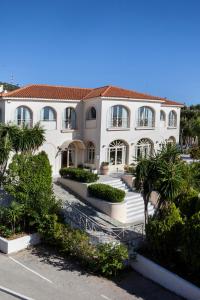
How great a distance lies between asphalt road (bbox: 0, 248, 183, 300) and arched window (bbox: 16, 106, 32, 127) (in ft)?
61.4

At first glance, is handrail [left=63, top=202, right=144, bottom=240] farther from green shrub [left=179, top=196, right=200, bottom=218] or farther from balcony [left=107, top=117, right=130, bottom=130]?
balcony [left=107, top=117, right=130, bottom=130]

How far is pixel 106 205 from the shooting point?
92.0 ft

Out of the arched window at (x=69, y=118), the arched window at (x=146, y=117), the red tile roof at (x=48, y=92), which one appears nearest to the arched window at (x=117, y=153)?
the arched window at (x=146, y=117)

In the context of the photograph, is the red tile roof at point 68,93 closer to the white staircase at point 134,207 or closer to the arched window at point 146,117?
the arched window at point 146,117

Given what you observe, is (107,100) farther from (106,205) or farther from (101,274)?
(101,274)

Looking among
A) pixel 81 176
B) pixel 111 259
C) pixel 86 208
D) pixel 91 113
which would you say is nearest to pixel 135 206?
pixel 86 208

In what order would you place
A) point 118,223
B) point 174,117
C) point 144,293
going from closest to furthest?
point 144,293, point 118,223, point 174,117

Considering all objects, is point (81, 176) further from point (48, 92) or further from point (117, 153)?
point (48, 92)

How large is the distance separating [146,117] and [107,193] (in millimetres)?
15702

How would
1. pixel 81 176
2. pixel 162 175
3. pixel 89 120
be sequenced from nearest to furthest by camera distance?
pixel 162 175, pixel 81 176, pixel 89 120

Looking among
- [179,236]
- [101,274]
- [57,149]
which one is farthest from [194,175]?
[57,149]

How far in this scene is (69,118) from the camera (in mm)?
39219

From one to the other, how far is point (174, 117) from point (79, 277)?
33.6 metres

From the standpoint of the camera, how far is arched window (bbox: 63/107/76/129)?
1537 inches
